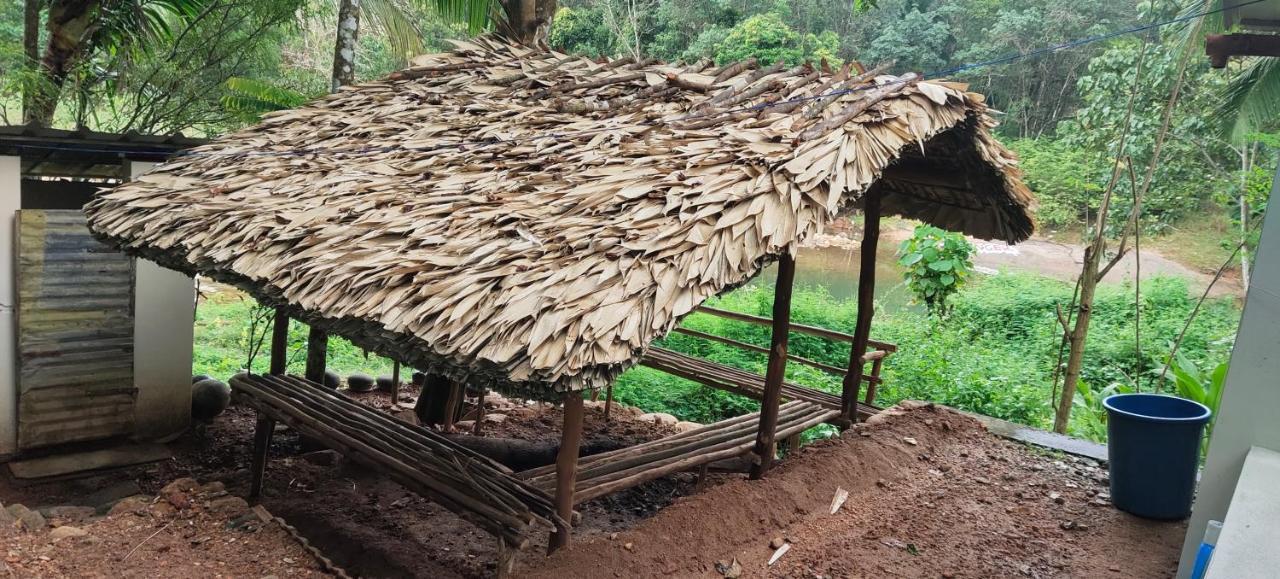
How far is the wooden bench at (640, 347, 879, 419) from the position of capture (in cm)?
720

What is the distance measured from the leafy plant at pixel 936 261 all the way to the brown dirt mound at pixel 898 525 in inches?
228

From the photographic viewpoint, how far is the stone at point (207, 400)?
809cm

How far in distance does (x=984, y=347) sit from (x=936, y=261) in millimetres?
2679

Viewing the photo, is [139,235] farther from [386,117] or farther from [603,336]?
[603,336]

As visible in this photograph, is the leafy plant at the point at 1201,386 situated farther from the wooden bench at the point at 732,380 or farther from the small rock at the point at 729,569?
the small rock at the point at 729,569

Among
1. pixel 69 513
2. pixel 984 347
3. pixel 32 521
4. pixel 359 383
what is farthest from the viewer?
pixel 984 347

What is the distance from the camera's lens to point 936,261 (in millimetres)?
11938

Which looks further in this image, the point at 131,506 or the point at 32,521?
the point at 131,506

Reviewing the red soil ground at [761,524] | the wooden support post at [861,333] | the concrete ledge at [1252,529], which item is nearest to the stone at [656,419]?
the red soil ground at [761,524]

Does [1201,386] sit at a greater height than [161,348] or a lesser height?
greater

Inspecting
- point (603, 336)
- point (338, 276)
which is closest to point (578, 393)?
point (603, 336)

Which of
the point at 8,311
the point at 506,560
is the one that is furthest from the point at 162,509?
the point at 8,311

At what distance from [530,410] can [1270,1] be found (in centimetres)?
708

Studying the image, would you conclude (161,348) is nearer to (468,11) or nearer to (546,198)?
(468,11)
